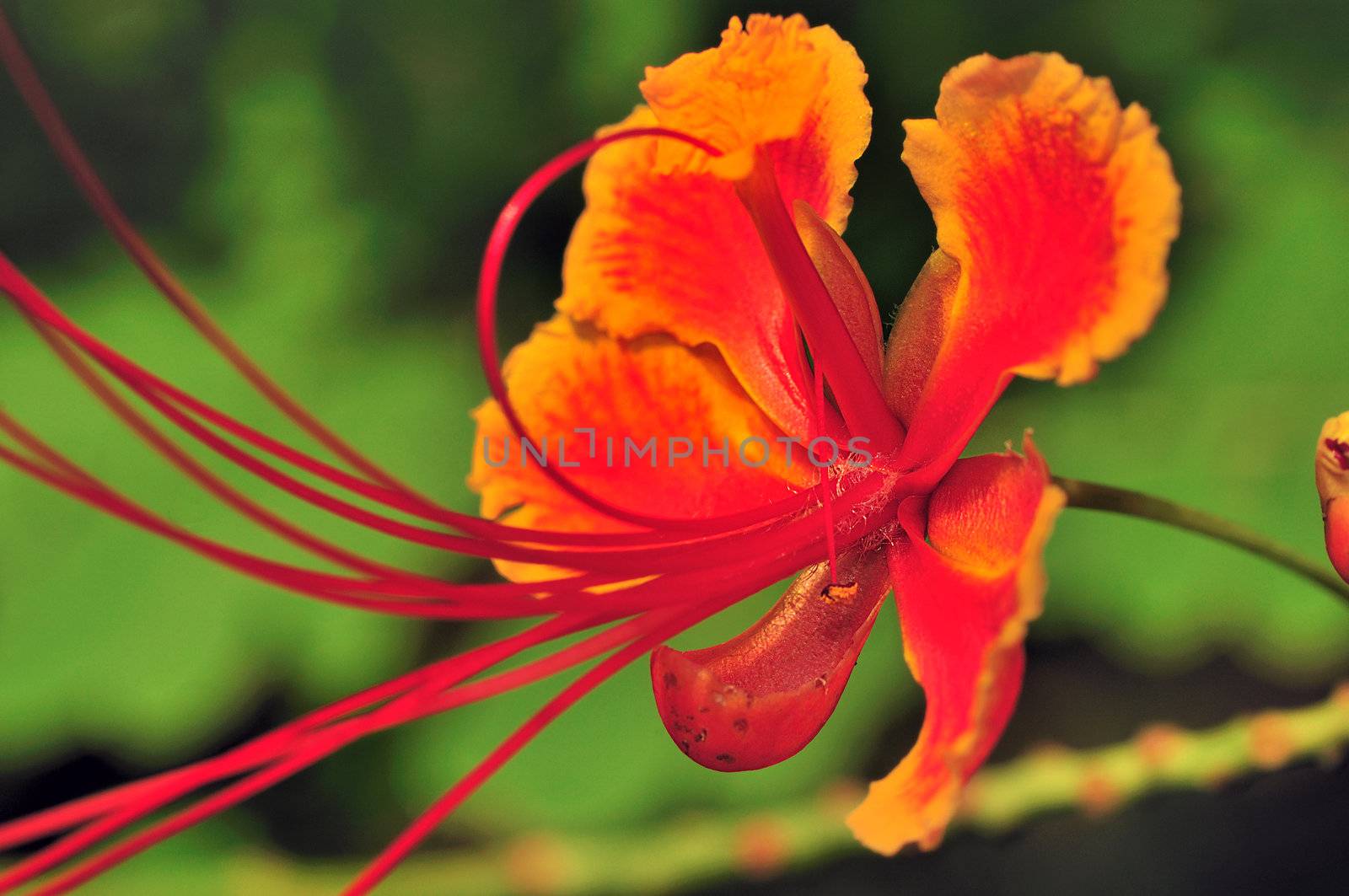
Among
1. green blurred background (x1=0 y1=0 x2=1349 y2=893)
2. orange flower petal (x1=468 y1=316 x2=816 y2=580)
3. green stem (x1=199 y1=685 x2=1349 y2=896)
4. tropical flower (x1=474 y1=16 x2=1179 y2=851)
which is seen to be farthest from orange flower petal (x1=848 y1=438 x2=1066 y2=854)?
green blurred background (x1=0 y1=0 x2=1349 y2=893)

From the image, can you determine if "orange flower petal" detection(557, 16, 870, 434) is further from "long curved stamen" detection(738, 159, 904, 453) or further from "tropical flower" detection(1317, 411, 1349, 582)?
"tropical flower" detection(1317, 411, 1349, 582)

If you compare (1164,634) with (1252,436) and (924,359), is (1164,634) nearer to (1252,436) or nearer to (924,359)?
(1252,436)

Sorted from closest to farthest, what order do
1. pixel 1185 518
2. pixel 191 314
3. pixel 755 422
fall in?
pixel 191 314 < pixel 1185 518 < pixel 755 422

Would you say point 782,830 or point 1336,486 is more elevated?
point 1336,486

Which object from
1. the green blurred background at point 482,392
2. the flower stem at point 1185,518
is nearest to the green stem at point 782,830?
the green blurred background at point 482,392

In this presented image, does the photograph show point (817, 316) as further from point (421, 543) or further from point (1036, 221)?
point (421, 543)

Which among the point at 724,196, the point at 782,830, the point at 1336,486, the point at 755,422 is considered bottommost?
the point at 782,830

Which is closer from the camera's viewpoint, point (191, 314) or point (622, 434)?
point (191, 314)

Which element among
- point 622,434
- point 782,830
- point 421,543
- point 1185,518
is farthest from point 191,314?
point 782,830
